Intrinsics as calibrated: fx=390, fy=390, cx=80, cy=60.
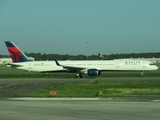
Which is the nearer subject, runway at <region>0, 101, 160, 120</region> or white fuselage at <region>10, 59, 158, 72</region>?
runway at <region>0, 101, 160, 120</region>

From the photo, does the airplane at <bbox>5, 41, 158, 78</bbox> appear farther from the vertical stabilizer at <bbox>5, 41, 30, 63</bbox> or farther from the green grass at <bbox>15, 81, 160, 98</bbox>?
the green grass at <bbox>15, 81, 160, 98</bbox>

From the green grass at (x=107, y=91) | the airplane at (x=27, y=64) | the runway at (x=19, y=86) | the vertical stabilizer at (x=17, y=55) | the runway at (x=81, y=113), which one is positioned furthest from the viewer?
the vertical stabilizer at (x=17, y=55)

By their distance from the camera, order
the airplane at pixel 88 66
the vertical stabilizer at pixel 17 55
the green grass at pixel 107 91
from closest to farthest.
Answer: the green grass at pixel 107 91
the airplane at pixel 88 66
the vertical stabilizer at pixel 17 55

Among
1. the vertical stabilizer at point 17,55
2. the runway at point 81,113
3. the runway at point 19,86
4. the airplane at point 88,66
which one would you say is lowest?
the runway at point 19,86

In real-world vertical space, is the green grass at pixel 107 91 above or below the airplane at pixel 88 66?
below

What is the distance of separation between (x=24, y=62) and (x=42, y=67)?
3705mm

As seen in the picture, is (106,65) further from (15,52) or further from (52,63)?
(15,52)

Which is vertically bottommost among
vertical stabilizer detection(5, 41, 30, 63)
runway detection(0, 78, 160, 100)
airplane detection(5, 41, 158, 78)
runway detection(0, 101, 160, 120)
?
runway detection(0, 78, 160, 100)

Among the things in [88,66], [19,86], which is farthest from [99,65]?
[19,86]

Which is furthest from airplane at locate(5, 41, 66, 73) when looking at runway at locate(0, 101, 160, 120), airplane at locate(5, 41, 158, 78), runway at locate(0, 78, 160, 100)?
runway at locate(0, 101, 160, 120)

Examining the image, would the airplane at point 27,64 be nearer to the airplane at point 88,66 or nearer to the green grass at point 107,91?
the airplane at point 88,66

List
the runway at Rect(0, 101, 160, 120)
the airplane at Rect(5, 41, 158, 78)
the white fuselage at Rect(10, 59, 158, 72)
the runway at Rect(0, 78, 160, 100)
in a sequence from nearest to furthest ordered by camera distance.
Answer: the runway at Rect(0, 101, 160, 120) → the runway at Rect(0, 78, 160, 100) → the airplane at Rect(5, 41, 158, 78) → the white fuselage at Rect(10, 59, 158, 72)

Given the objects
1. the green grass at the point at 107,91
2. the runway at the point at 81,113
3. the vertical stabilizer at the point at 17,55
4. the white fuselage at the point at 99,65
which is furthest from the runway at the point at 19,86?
the vertical stabilizer at the point at 17,55

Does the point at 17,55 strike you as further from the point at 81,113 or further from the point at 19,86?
the point at 81,113
